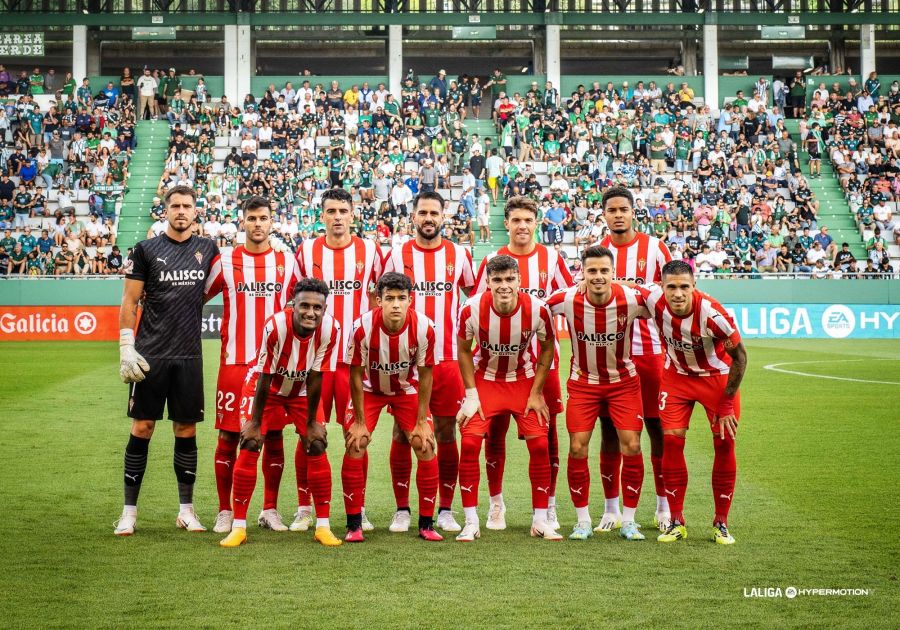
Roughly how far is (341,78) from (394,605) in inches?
1255

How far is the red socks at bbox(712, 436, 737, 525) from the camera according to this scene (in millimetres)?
6469

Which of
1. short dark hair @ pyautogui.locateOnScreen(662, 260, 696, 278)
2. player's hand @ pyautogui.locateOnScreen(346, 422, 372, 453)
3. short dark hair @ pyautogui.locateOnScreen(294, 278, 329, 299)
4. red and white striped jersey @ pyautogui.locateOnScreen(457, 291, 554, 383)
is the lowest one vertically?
player's hand @ pyautogui.locateOnScreen(346, 422, 372, 453)

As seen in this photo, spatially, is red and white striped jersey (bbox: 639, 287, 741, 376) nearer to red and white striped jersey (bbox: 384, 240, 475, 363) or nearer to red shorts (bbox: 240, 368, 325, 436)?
red and white striped jersey (bbox: 384, 240, 475, 363)

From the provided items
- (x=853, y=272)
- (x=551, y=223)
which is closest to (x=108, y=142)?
(x=551, y=223)

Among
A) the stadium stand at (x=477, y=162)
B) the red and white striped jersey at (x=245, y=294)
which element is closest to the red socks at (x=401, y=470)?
the red and white striped jersey at (x=245, y=294)

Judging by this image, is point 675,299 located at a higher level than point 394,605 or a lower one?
higher

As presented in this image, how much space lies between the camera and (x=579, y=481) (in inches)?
264

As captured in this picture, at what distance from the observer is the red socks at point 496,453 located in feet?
23.0

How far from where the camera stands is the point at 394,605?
4.95 meters

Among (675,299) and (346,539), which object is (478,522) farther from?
(675,299)

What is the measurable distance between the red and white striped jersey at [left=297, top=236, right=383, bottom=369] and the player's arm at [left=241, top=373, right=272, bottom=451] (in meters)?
0.94

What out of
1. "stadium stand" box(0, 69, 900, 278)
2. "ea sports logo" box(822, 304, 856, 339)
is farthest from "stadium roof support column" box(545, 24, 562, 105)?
"ea sports logo" box(822, 304, 856, 339)

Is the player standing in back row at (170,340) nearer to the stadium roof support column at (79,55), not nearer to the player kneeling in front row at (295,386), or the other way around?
the player kneeling in front row at (295,386)

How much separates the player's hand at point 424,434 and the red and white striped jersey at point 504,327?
0.65m
